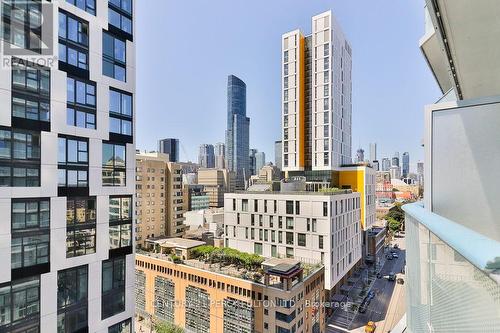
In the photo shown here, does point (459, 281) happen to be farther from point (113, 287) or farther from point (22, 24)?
point (22, 24)

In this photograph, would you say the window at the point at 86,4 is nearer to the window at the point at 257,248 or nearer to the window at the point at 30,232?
the window at the point at 30,232

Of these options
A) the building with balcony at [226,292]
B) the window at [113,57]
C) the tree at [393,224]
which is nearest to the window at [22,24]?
the window at [113,57]

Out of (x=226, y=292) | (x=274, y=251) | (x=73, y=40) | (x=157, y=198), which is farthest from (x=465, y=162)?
(x=157, y=198)

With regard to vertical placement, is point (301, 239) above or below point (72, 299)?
below

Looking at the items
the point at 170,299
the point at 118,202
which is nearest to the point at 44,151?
the point at 118,202

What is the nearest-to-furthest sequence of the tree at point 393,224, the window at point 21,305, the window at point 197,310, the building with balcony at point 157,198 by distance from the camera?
the window at point 21,305, the window at point 197,310, the building with balcony at point 157,198, the tree at point 393,224

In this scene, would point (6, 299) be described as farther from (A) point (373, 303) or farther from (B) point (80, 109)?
(A) point (373, 303)
